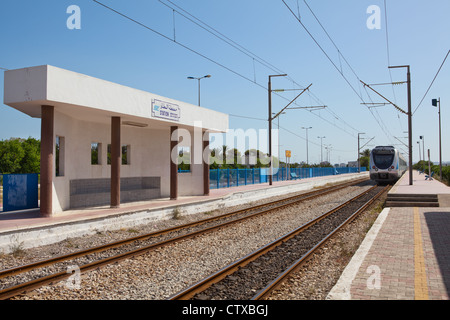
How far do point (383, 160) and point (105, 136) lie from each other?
24.8 m

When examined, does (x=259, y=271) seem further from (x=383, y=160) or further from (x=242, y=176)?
(x=383, y=160)

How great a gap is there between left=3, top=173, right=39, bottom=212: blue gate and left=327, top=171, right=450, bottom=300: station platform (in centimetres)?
1125

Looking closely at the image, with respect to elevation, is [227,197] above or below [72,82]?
below

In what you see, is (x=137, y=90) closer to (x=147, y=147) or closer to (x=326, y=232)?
(x=147, y=147)

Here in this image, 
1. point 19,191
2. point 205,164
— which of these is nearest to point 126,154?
point 205,164

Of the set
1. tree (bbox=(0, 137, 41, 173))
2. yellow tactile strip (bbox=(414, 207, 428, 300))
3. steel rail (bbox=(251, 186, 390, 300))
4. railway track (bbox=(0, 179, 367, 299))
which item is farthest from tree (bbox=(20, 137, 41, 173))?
yellow tactile strip (bbox=(414, 207, 428, 300))

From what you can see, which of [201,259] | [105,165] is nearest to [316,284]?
[201,259]

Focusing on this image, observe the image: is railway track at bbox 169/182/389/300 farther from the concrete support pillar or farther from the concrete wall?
the concrete support pillar

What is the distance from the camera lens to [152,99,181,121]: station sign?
15386 mm

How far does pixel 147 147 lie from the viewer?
1856 centimetres

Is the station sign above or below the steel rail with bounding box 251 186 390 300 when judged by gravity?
above

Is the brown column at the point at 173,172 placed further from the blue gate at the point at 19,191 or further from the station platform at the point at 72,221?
the blue gate at the point at 19,191

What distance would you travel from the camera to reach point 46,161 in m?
11.4

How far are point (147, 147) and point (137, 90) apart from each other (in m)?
4.63
